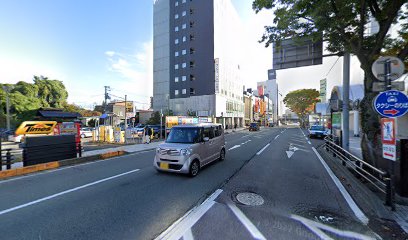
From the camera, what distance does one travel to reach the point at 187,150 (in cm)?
666

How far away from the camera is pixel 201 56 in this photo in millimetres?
42000

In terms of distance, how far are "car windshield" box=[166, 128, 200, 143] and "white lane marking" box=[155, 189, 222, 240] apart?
2.84 meters

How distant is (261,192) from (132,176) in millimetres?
4530

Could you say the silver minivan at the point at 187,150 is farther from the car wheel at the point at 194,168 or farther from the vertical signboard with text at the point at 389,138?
the vertical signboard with text at the point at 389,138

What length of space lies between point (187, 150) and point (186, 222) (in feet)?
9.90

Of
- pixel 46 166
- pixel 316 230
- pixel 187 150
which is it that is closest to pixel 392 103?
pixel 316 230

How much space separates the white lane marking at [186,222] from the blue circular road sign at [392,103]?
4498 mm

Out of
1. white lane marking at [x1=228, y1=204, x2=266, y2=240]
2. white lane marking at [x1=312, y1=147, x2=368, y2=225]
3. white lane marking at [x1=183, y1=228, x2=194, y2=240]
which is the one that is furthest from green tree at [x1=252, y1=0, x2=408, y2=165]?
white lane marking at [x1=183, y1=228, x2=194, y2=240]

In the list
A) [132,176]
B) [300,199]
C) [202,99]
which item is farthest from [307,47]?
[202,99]

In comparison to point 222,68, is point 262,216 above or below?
below

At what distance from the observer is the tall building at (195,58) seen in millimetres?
40781

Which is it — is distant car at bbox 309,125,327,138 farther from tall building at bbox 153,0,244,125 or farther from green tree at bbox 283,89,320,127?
green tree at bbox 283,89,320,127

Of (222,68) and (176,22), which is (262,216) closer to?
(222,68)

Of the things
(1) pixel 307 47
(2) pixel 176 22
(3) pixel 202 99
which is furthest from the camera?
(2) pixel 176 22
